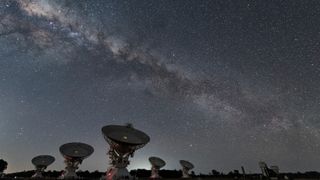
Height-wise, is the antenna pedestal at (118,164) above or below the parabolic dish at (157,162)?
below

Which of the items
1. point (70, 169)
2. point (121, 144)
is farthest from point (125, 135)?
point (70, 169)

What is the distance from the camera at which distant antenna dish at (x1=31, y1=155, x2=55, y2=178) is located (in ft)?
206

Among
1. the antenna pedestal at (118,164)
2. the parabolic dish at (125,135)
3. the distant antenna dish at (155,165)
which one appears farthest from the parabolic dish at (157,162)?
the parabolic dish at (125,135)

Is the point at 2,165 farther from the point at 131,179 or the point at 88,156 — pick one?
the point at 131,179

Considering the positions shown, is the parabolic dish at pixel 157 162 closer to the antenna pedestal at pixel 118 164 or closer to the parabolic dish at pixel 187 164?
the parabolic dish at pixel 187 164

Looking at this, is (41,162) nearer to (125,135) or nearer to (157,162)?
(157,162)

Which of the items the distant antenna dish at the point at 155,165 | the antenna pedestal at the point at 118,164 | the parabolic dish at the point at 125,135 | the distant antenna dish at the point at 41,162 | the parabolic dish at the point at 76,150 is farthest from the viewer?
the distant antenna dish at the point at 155,165

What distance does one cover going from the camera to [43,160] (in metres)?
63.8

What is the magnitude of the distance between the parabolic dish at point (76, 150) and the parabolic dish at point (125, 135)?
1309 centimetres

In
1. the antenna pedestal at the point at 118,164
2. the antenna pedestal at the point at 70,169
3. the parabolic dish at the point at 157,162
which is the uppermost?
the parabolic dish at the point at 157,162

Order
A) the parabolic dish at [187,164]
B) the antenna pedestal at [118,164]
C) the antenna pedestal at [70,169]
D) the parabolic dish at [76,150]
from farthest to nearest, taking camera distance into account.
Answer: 1. the parabolic dish at [187,164]
2. the antenna pedestal at [70,169]
3. the parabolic dish at [76,150]
4. the antenna pedestal at [118,164]

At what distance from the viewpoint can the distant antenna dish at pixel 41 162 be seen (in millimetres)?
62875

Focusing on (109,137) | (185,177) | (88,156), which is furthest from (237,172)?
(109,137)

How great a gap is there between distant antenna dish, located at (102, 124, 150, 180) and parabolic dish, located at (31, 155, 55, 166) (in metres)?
26.7
